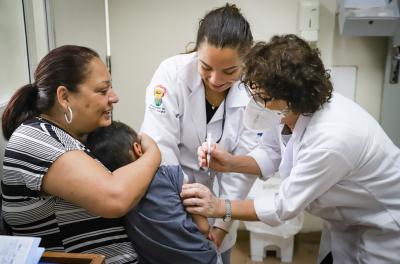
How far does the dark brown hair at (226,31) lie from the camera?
1.37 meters

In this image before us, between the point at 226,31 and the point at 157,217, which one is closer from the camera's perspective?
the point at 157,217

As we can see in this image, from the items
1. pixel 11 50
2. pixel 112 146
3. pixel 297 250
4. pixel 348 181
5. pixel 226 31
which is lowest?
pixel 297 250

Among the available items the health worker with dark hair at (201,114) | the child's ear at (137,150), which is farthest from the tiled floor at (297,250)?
the child's ear at (137,150)

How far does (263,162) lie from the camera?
1.56 metres

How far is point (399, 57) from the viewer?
2230 mm

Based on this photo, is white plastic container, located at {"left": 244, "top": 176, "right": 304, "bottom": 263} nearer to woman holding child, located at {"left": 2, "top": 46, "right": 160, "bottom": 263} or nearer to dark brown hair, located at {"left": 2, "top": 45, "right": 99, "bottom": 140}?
woman holding child, located at {"left": 2, "top": 46, "right": 160, "bottom": 263}

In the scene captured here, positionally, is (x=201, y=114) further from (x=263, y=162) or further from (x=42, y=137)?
(x=42, y=137)

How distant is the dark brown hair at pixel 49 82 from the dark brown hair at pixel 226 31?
0.45 m

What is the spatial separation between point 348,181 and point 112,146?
0.72 m

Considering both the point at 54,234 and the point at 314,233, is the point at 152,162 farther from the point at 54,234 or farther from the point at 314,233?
the point at 314,233

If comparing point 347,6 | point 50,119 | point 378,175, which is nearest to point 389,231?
point 378,175

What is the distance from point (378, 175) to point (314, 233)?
1.83 m

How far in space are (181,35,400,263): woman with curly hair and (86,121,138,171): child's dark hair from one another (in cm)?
22

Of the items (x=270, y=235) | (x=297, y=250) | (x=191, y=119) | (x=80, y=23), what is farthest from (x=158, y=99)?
(x=297, y=250)
